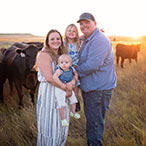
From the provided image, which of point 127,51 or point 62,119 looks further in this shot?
point 127,51

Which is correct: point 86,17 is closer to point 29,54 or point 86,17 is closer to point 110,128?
point 110,128

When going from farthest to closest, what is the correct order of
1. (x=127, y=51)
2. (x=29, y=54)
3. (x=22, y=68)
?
(x=127, y=51)
(x=22, y=68)
(x=29, y=54)

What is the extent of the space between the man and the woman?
369mm

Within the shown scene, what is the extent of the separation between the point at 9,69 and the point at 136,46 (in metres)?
7.84

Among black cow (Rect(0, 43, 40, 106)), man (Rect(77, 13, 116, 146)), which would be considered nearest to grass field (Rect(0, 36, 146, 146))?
man (Rect(77, 13, 116, 146))

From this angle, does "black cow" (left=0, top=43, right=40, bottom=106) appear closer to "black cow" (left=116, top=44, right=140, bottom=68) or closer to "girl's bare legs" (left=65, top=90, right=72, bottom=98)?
"girl's bare legs" (left=65, top=90, right=72, bottom=98)

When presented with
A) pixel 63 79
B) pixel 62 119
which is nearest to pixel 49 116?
pixel 62 119

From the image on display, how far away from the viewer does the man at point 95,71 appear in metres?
2.60

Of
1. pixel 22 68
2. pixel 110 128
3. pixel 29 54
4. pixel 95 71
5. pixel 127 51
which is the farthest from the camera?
pixel 127 51

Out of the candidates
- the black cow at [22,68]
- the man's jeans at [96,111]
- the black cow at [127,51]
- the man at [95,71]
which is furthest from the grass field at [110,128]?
the black cow at [127,51]

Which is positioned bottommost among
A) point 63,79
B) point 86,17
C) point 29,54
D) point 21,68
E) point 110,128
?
point 110,128

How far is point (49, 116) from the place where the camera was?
9.00 ft

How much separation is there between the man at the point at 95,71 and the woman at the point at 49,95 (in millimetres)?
369

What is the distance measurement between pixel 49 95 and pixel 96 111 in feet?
2.54
